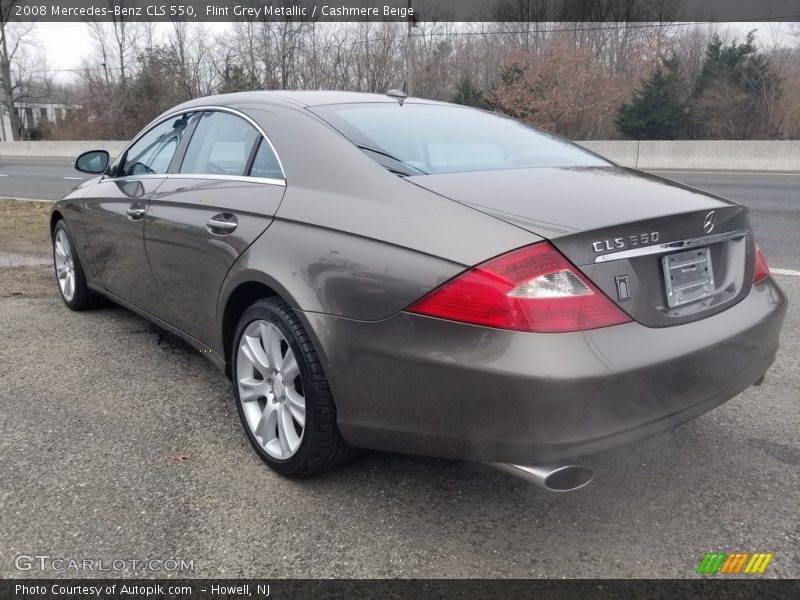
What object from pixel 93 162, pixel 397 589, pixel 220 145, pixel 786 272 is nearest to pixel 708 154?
pixel 786 272

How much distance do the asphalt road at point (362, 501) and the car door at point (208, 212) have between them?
0.55 metres

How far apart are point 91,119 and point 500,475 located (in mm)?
45000

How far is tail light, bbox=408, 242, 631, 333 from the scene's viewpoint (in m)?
1.91

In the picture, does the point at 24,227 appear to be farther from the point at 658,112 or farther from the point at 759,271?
the point at 658,112

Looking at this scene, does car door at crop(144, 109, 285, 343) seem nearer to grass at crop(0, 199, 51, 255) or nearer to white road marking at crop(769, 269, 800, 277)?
grass at crop(0, 199, 51, 255)

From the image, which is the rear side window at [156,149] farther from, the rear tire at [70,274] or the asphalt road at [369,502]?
the asphalt road at [369,502]

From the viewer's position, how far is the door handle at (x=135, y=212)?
11.8 feet

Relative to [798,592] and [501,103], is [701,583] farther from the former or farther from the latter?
[501,103]

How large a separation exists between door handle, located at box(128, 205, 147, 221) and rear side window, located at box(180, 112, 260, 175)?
34 cm

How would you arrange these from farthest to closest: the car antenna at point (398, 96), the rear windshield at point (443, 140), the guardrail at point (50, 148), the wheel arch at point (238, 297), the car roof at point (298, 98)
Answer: the guardrail at point (50, 148), the car antenna at point (398, 96), the car roof at point (298, 98), the rear windshield at point (443, 140), the wheel arch at point (238, 297)

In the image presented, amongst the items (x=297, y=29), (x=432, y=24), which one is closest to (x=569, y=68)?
(x=432, y=24)

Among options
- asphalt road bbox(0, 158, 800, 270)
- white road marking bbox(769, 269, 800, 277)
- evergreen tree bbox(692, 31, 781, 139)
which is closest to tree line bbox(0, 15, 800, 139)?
evergreen tree bbox(692, 31, 781, 139)

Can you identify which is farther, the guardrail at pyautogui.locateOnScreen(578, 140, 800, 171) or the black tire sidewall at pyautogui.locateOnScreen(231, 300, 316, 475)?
the guardrail at pyautogui.locateOnScreen(578, 140, 800, 171)

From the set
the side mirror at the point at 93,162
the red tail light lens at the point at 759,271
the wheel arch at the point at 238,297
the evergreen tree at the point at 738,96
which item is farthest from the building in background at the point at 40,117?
the red tail light lens at the point at 759,271
